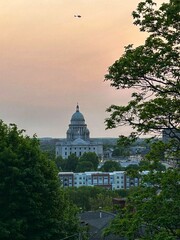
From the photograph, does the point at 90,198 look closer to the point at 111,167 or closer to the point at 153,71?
the point at 153,71

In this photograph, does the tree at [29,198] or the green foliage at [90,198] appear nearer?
the tree at [29,198]

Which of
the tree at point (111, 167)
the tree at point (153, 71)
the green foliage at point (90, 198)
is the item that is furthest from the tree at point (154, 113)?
the tree at point (111, 167)

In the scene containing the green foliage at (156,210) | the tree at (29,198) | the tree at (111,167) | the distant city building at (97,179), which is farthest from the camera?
the tree at (111,167)

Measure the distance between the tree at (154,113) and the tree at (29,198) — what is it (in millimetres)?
10356

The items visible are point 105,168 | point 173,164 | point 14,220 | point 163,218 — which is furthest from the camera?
point 105,168

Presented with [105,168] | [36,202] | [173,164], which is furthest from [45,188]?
[105,168]

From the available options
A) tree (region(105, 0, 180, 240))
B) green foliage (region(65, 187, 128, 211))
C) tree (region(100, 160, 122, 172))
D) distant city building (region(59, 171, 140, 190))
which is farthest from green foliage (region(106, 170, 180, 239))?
tree (region(100, 160, 122, 172))

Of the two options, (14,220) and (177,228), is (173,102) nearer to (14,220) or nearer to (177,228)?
(177,228)

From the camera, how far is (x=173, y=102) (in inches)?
502

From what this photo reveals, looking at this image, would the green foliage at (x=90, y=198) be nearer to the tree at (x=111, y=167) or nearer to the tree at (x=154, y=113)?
the tree at (x=154, y=113)

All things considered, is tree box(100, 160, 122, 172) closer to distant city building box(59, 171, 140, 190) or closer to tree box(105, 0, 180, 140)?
distant city building box(59, 171, 140, 190)

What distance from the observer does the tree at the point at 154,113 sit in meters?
12.2

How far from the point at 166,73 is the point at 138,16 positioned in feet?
5.58

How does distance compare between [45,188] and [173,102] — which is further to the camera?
[45,188]
